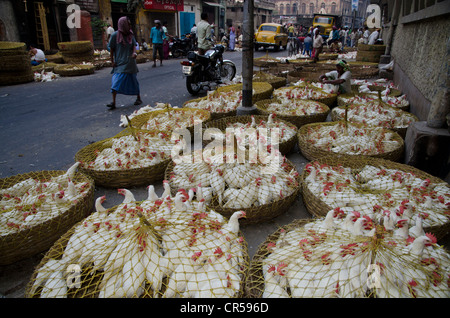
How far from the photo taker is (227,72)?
8.69 meters

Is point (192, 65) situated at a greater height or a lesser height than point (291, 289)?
greater

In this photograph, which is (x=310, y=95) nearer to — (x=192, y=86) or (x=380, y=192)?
(x=192, y=86)

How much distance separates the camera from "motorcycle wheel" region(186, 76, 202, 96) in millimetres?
7406

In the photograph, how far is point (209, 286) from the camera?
176 centimetres

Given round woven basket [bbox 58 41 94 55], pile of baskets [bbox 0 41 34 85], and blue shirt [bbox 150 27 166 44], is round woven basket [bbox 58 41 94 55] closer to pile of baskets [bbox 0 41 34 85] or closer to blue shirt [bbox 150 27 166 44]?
pile of baskets [bbox 0 41 34 85]

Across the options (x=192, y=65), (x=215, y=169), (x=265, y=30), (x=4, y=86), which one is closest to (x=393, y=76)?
(x=192, y=65)

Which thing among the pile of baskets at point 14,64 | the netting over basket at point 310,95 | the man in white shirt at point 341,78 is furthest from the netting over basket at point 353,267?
the pile of baskets at point 14,64

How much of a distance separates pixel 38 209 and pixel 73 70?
9514mm

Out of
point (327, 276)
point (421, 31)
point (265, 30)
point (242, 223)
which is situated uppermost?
point (265, 30)

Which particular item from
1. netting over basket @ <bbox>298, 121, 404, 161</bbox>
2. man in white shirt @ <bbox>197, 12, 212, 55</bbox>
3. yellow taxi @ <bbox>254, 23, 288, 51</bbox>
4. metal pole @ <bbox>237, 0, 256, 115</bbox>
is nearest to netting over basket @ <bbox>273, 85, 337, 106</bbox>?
metal pole @ <bbox>237, 0, 256, 115</bbox>

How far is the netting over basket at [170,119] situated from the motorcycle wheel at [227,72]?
383 cm

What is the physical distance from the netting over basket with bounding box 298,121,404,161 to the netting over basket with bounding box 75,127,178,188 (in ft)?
6.40
